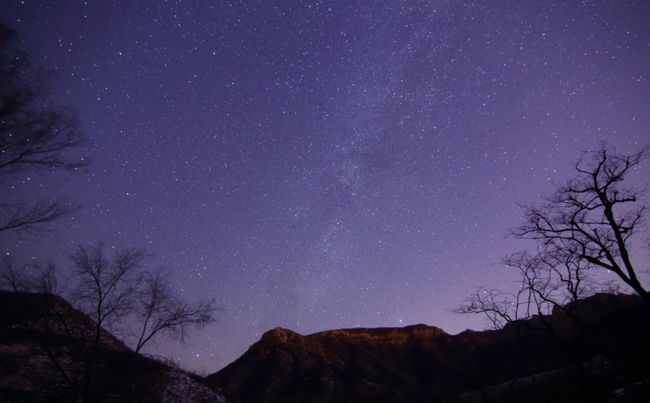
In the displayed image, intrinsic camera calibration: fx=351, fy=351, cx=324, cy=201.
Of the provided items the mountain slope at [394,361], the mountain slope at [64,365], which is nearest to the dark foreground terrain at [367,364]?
the mountain slope at [64,365]

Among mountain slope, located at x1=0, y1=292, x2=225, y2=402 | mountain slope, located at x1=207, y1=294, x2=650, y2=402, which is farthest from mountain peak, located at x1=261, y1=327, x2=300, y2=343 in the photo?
mountain slope, located at x1=0, y1=292, x2=225, y2=402

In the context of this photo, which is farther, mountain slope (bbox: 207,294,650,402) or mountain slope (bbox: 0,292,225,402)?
mountain slope (bbox: 207,294,650,402)

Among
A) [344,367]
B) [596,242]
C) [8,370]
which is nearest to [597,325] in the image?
[596,242]

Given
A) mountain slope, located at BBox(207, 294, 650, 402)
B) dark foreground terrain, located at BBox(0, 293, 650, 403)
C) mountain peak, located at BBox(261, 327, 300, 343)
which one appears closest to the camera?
dark foreground terrain, located at BBox(0, 293, 650, 403)

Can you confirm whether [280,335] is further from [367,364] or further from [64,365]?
[64,365]

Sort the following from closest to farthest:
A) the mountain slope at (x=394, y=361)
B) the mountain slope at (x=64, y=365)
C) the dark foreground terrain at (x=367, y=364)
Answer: the mountain slope at (x=64, y=365) → the dark foreground terrain at (x=367, y=364) → the mountain slope at (x=394, y=361)

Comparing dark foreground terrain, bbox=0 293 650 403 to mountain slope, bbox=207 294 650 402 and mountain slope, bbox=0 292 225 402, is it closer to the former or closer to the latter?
mountain slope, bbox=0 292 225 402

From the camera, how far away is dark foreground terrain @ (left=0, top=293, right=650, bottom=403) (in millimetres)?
21719

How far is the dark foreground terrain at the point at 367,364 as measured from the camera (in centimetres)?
2172

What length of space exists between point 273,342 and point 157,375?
5342 cm

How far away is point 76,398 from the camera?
21266mm

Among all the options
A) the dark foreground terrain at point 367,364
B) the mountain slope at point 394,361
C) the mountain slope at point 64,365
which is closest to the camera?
the mountain slope at point 64,365

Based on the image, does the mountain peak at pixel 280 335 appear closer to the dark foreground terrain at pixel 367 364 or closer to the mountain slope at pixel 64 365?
the dark foreground terrain at pixel 367 364

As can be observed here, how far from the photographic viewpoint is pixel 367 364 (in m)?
75.0
